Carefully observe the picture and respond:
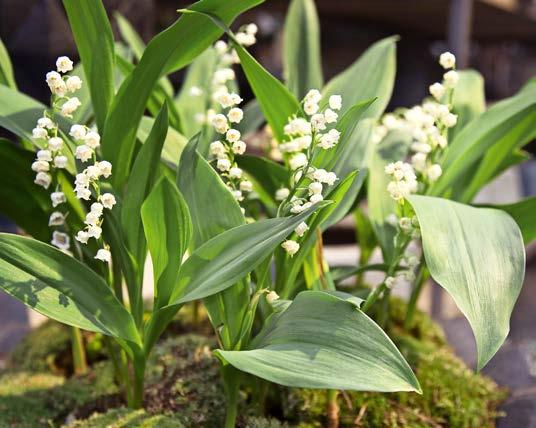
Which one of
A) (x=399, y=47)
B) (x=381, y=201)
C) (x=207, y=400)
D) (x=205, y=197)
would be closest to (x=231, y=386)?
(x=207, y=400)

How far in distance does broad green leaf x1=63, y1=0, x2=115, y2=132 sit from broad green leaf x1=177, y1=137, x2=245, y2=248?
0.18 metres

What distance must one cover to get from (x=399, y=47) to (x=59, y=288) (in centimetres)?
470

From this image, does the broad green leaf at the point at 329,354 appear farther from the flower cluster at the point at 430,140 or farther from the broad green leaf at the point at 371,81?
the broad green leaf at the point at 371,81

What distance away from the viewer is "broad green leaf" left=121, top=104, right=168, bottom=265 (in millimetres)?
781

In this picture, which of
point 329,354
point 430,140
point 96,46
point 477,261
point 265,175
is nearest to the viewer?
point 329,354

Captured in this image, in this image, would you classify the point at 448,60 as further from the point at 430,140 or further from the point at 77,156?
the point at 77,156

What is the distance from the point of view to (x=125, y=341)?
82cm

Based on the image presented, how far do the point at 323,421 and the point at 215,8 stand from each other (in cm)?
59

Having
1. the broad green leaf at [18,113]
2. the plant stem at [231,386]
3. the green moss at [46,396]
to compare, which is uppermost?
the broad green leaf at [18,113]

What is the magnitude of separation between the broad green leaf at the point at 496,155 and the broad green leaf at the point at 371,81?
194mm

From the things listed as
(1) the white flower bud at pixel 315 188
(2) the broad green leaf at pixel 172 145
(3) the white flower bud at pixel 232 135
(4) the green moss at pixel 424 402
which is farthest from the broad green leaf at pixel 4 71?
(4) the green moss at pixel 424 402

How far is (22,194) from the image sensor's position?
0.94m

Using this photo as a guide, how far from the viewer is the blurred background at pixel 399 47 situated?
1.37m

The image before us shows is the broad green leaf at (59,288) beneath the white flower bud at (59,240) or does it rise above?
beneath
